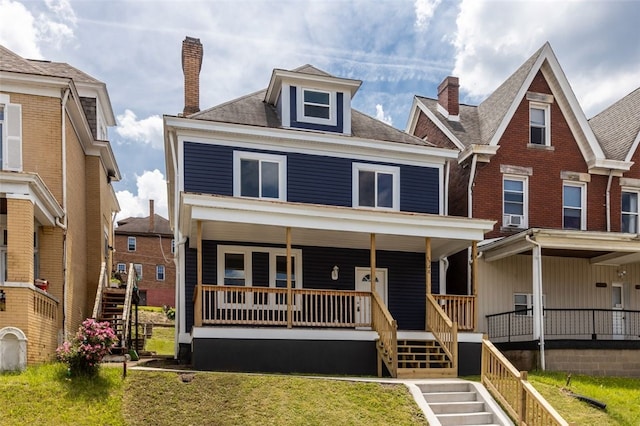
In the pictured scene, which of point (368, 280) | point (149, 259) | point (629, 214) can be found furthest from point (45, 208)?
point (149, 259)

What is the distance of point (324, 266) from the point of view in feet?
58.5

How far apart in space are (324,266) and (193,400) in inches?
311

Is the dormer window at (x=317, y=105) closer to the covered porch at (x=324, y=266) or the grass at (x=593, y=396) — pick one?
the covered porch at (x=324, y=266)

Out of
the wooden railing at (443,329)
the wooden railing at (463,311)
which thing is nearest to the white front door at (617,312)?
the wooden railing at (463,311)

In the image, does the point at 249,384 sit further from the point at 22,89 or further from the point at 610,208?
the point at 610,208

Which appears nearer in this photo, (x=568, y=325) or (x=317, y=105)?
(x=317, y=105)

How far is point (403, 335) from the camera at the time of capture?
15.4m

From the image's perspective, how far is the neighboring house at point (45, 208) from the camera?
12.1 meters

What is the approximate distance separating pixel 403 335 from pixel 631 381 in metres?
6.21

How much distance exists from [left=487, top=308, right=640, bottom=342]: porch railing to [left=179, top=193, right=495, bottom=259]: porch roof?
11.5 feet

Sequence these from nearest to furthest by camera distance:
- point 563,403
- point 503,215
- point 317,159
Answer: point 563,403 → point 317,159 → point 503,215

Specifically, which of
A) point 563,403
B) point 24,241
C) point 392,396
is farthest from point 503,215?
point 24,241

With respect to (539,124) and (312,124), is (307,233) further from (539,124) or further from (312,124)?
(539,124)

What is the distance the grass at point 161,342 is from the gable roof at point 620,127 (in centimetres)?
1823
